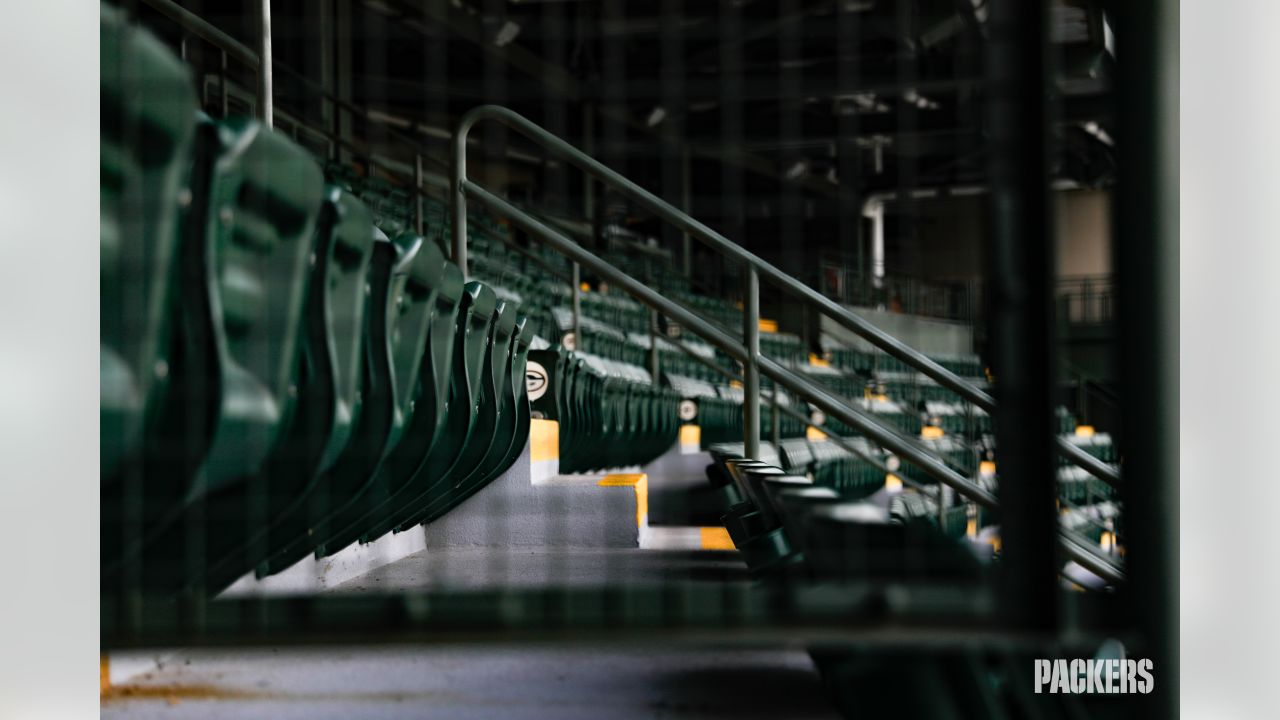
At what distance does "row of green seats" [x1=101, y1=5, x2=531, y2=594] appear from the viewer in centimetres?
31

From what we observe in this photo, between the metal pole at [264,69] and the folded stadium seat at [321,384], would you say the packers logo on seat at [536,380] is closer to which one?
the metal pole at [264,69]

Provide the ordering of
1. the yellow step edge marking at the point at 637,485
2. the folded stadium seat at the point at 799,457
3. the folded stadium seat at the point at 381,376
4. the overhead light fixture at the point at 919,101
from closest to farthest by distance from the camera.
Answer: the folded stadium seat at the point at 381,376 < the yellow step edge marking at the point at 637,485 < the folded stadium seat at the point at 799,457 < the overhead light fixture at the point at 919,101

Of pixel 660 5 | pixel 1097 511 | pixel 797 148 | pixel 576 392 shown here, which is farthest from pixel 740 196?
pixel 576 392

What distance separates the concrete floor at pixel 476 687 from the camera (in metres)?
0.54

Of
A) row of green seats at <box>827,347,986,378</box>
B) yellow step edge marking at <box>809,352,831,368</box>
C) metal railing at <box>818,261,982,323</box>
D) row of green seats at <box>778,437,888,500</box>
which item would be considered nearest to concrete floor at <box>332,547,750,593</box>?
row of green seats at <box>778,437,888,500</box>

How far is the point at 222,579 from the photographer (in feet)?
1.37

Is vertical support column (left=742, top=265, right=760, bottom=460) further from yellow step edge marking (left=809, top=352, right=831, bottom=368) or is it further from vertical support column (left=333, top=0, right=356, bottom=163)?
yellow step edge marking (left=809, top=352, right=831, bottom=368)

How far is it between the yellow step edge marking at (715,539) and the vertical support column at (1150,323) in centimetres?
61

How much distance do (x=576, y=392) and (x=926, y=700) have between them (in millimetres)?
847

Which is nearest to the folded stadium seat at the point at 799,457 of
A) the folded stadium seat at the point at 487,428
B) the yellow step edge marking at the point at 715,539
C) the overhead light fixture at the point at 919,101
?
the yellow step edge marking at the point at 715,539

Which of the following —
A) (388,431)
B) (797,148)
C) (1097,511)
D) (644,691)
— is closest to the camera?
(388,431)

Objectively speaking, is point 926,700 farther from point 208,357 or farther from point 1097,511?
point 1097,511

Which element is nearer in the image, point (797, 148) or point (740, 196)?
point (797, 148)

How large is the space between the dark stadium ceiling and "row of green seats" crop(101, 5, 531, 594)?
135 inches
